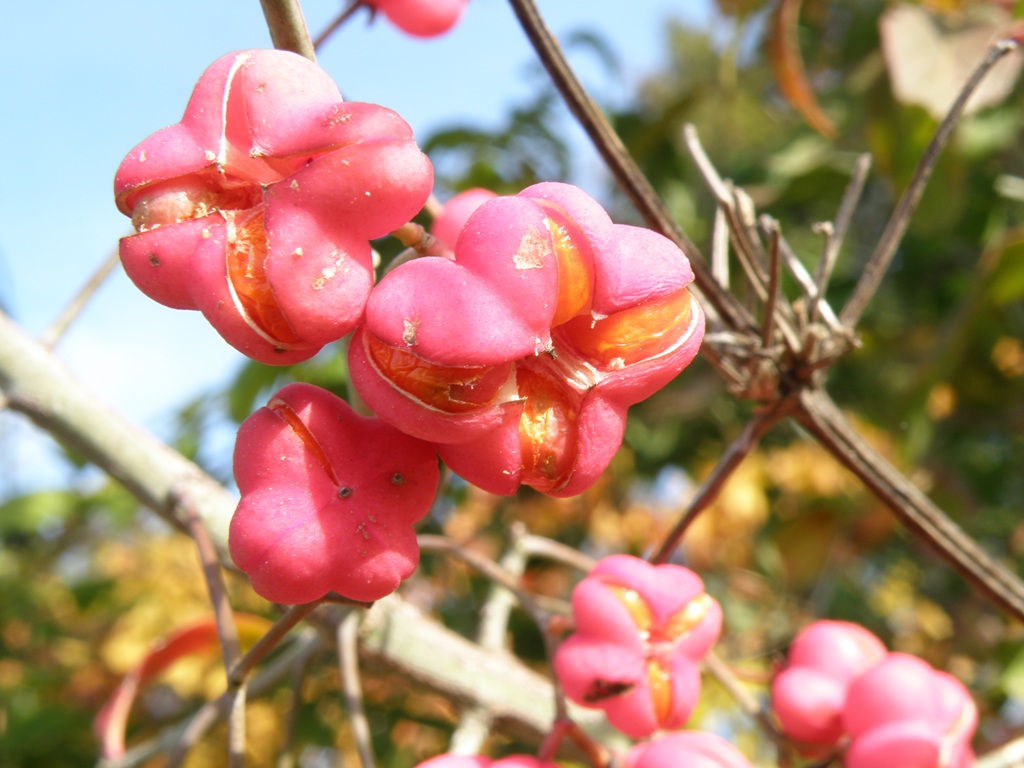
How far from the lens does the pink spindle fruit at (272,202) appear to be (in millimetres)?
325

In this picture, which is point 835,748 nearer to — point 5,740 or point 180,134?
point 180,134

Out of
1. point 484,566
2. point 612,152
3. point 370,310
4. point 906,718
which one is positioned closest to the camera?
point 370,310

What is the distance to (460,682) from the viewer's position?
67 centimetres

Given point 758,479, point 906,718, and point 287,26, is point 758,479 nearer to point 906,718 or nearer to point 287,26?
point 906,718

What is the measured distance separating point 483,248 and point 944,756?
42 centimetres

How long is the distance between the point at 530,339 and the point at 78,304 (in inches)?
16.7

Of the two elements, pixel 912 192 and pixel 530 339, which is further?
pixel 912 192

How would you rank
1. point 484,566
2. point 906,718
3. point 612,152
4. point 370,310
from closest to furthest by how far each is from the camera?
point 370,310 → point 612,152 → point 906,718 → point 484,566

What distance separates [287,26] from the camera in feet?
1.14

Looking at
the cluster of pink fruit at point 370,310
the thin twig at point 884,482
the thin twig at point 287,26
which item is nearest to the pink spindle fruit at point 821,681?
the thin twig at point 884,482

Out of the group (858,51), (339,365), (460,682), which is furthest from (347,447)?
(858,51)

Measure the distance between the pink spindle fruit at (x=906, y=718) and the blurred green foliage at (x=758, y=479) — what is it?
16.9 inches

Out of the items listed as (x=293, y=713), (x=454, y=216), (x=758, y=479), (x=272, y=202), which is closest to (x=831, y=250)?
(x=454, y=216)

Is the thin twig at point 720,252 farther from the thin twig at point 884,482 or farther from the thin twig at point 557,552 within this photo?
the thin twig at point 557,552
